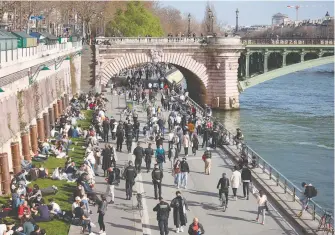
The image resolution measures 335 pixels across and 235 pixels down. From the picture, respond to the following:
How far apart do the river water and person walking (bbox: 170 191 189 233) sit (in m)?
11.9

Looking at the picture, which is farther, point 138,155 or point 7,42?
point 138,155

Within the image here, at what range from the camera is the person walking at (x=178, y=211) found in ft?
57.5

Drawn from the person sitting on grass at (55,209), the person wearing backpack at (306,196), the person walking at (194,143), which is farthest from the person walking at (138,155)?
the person wearing backpack at (306,196)

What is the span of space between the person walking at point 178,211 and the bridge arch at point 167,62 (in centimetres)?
3736

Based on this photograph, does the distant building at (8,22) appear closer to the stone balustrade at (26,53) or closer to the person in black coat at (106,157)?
the stone balustrade at (26,53)

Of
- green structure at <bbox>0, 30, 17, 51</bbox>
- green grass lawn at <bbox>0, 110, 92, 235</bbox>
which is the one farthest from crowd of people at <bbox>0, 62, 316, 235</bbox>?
green structure at <bbox>0, 30, 17, 51</bbox>

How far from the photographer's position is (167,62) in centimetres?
5638

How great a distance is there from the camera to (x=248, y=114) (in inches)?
2238

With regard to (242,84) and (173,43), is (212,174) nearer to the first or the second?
(173,43)

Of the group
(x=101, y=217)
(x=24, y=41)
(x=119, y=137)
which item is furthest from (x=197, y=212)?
(x=24, y=41)

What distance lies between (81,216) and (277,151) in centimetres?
2439

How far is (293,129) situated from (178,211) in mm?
33735

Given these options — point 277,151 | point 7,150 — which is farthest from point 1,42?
point 277,151

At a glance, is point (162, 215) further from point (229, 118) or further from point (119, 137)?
point (229, 118)
